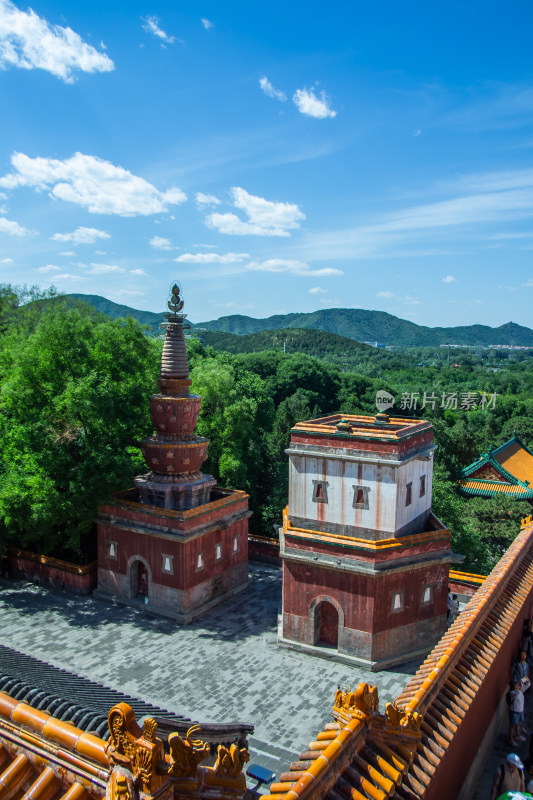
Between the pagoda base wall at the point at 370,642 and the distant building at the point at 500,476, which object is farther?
the distant building at the point at 500,476

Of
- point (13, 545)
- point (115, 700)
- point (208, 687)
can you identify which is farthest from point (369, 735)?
point (13, 545)

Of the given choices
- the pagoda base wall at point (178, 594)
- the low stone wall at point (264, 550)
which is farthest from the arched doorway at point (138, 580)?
the low stone wall at point (264, 550)

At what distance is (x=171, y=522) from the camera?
20.9 m

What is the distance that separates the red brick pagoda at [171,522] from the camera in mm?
21172

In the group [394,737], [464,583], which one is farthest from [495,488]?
[394,737]

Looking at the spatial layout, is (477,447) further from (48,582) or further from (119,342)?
(48,582)

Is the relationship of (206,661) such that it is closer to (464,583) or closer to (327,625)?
(327,625)

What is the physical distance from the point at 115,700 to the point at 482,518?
24.2 metres

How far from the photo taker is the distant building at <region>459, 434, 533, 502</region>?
3625cm

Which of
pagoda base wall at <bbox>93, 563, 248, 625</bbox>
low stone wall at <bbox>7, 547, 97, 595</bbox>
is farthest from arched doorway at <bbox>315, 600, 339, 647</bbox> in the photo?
low stone wall at <bbox>7, 547, 97, 595</bbox>

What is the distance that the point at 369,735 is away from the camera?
614cm

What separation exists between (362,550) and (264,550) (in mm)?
10130

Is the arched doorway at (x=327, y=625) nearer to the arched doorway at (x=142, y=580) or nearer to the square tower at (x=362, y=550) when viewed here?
the square tower at (x=362, y=550)

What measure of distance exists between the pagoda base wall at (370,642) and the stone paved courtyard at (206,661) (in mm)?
268
